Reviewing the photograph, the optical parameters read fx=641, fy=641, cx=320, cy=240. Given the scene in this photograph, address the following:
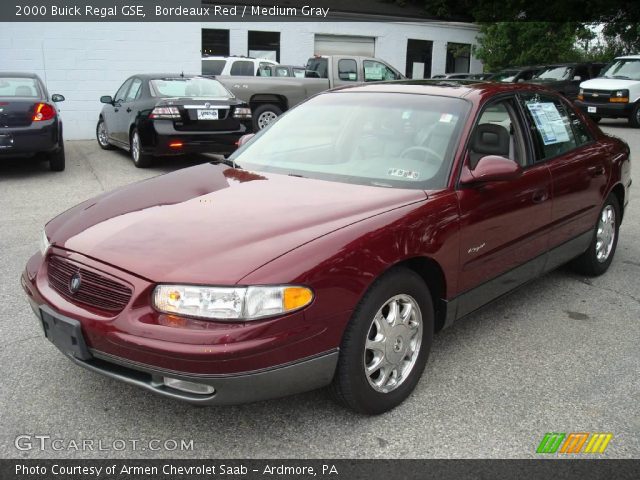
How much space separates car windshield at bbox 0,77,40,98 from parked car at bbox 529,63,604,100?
15.1 m

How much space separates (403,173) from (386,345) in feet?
3.35

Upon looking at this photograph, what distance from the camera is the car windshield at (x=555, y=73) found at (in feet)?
66.6

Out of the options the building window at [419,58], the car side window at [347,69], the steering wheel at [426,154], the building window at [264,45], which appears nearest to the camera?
the steering wheel at [426,154]

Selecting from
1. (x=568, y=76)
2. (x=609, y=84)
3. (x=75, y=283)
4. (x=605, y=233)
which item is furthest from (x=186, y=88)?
(x=568, y=76)

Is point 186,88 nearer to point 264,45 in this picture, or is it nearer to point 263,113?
point 263,113

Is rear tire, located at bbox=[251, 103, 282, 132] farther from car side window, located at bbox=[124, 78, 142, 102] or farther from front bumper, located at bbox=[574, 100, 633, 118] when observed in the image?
front bumper, located at bbox=[574, 100, 633, 118]

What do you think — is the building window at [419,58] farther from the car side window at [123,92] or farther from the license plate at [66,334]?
the license plate at [66,334]

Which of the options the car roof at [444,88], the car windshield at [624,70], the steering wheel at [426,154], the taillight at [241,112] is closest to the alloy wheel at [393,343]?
the steering wheel at [426,154]

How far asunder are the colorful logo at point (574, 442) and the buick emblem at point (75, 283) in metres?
2.14

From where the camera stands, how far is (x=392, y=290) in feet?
9.63

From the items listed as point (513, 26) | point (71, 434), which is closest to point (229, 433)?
point (71, 434)

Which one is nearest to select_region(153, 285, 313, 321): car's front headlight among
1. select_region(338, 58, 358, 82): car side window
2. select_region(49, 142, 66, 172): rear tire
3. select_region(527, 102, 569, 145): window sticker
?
select_region(527, 102, 569, 145): window sticker

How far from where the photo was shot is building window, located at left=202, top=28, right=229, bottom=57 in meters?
25.2

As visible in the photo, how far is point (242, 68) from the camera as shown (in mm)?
16406
